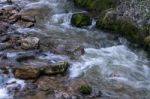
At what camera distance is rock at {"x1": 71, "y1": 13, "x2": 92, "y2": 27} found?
43.9 ft

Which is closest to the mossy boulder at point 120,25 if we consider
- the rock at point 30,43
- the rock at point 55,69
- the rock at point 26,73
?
the rock at point 30,43

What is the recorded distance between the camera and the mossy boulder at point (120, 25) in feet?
39.9

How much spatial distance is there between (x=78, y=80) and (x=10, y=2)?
7094 millimetres

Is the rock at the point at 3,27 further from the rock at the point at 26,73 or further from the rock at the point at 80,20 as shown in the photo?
the rock at the point at 26,73

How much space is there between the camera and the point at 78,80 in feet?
33.1

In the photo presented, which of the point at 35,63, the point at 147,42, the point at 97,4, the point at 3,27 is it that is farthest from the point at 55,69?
the point at 97,4

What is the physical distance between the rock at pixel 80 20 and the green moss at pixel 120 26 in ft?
1.29

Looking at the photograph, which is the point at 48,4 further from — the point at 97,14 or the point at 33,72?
the point at 33,72

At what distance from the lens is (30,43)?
11.8 metres

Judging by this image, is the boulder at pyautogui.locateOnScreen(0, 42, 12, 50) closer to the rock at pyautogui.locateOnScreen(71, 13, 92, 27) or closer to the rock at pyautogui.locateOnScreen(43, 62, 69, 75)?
the rock at pyautogui.locateOnScreen(43, 62, 69, 75)

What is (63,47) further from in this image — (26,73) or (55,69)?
(26,73)

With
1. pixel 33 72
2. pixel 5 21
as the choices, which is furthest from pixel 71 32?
pixel 33 72

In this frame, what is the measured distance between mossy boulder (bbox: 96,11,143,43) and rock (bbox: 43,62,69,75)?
2.96 metres

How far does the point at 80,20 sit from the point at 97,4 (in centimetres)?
150
